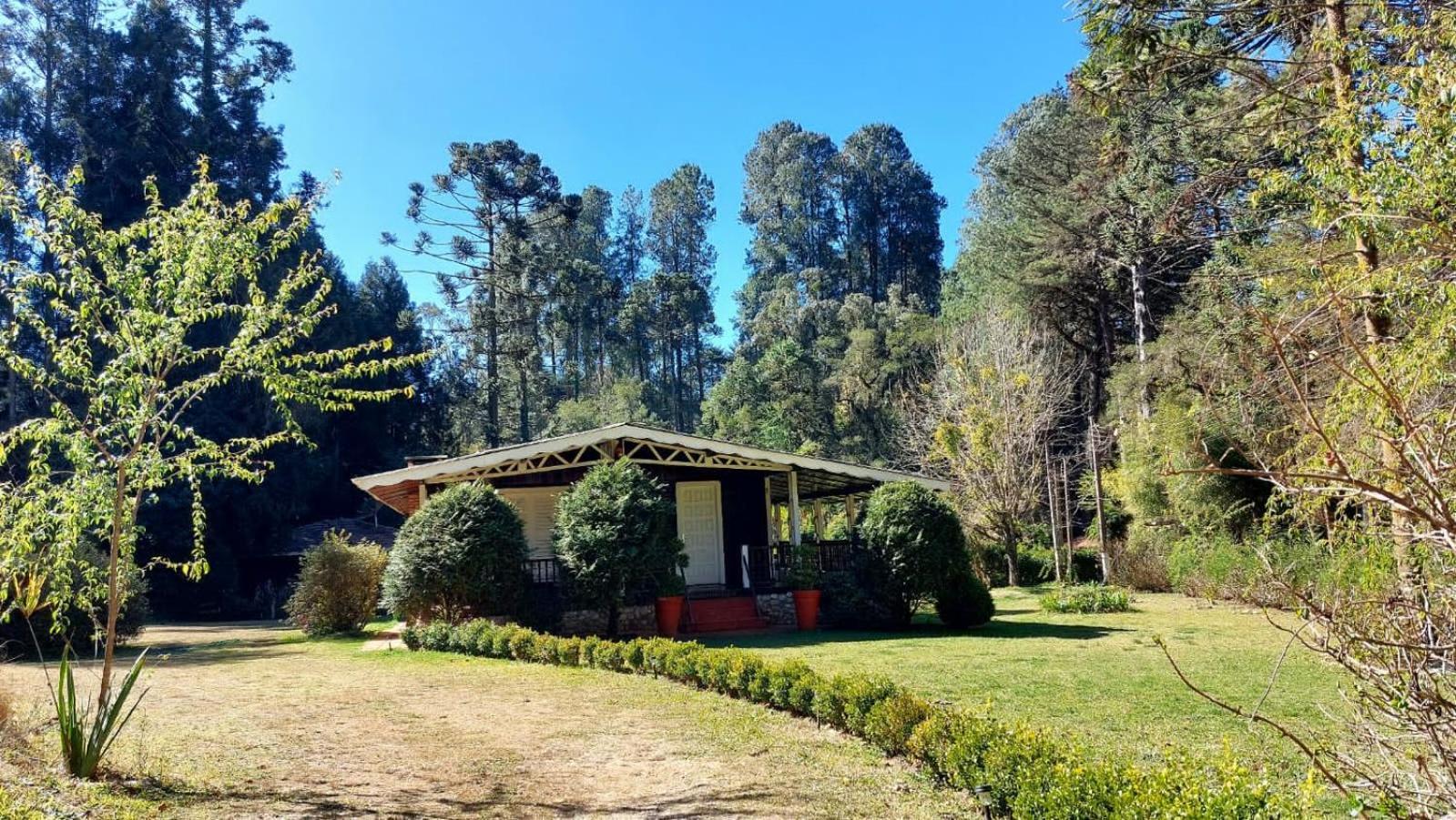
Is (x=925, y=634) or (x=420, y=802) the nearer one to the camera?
(x=420, y=802)

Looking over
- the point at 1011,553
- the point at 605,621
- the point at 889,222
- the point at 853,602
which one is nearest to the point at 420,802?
the point at 605,621

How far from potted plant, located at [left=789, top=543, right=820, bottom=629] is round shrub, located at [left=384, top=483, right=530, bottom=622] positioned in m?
4.75

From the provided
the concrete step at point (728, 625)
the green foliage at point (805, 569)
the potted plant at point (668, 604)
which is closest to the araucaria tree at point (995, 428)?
the green foliage at point (805, 569)

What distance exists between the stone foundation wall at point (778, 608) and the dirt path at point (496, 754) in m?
6.35

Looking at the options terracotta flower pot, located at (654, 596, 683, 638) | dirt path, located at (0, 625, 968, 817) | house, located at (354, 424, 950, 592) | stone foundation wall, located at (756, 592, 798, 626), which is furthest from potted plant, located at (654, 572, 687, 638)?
dirt path, located at (0, 625, 968, 817)

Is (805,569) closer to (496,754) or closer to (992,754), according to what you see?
(496,754)

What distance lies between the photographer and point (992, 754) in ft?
15.6

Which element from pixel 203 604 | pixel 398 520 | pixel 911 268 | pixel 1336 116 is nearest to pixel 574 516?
pixel 1336 116

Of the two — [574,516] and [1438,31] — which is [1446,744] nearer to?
[1438,31]

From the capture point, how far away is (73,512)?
5.45 meters

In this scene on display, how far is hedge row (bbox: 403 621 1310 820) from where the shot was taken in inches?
142

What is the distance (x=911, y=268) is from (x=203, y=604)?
43.5 m

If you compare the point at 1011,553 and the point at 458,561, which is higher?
the point at 458,561

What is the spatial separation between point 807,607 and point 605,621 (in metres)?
3.54
